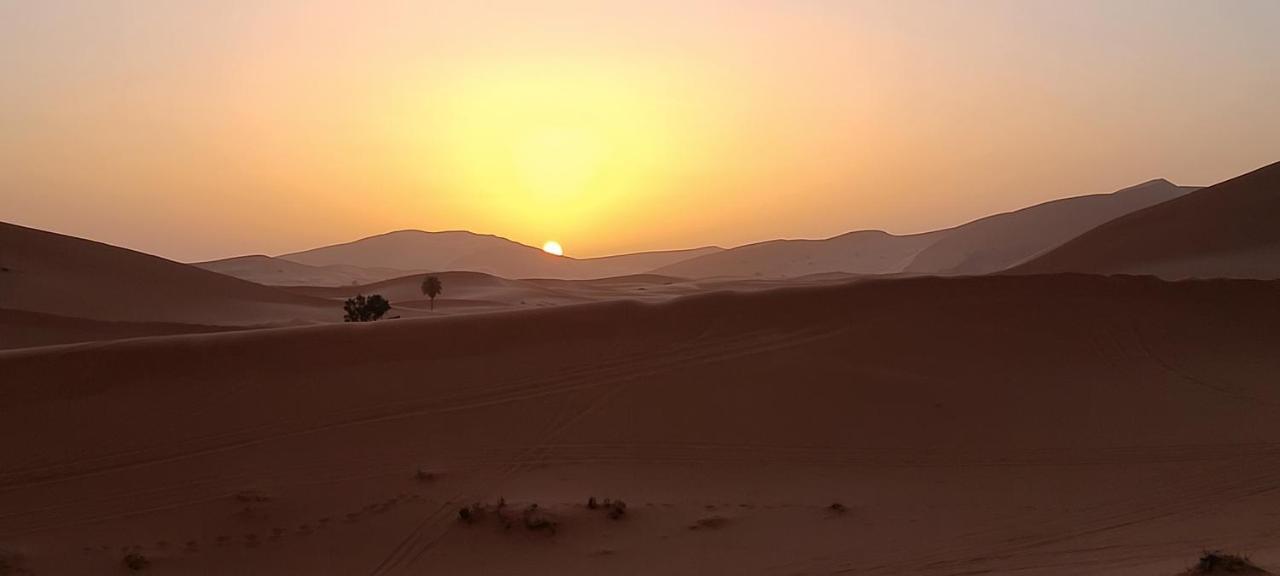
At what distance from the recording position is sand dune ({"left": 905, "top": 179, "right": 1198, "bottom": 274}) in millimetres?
80375

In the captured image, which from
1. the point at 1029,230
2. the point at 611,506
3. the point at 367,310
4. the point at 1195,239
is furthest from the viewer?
the point at 1029,230

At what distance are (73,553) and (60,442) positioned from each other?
285 cm

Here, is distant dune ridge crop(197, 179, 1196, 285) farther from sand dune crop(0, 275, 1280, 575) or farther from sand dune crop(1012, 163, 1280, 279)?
sand dune crop(0, 275, 1280, 575)

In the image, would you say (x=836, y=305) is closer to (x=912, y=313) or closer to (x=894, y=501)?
(x=912, y=313)

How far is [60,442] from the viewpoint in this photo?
10258mm

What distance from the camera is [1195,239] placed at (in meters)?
35.2

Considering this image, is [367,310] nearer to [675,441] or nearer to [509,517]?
[675,441]

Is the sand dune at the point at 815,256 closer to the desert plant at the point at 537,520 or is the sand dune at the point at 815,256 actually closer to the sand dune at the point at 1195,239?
the sand dune at the point at 1195,239

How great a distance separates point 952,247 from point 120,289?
87894 mm

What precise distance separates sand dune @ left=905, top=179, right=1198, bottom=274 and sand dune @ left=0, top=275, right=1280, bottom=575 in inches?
2505

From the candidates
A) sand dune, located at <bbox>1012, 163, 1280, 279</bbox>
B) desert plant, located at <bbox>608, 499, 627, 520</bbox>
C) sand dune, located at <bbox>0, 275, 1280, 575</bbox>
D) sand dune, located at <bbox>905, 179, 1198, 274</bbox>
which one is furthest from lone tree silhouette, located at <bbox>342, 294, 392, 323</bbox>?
sand dune, located at <bbox>905, 179, 1198, 274</bbox>

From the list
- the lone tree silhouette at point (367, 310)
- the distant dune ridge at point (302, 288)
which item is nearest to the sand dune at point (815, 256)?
the distant dune ridge at point (302, 288)

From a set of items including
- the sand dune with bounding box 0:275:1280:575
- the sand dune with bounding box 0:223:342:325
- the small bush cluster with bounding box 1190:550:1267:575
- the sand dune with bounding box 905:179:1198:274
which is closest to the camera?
the small bush cluster with bounding box 1190:550:1267:575

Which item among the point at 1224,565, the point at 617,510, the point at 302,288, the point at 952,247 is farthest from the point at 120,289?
the point at 952,247
